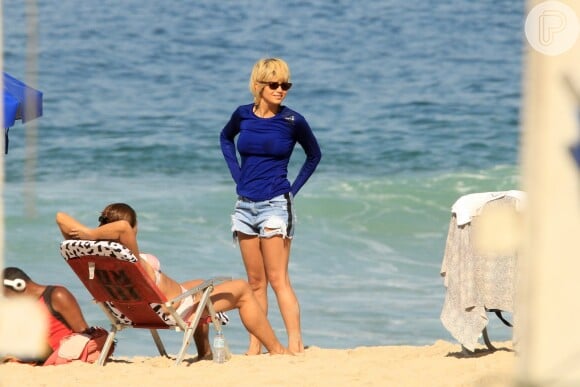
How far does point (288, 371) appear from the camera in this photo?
18.6 ft

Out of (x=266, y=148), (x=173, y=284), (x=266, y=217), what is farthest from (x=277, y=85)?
(x=173, y=284)

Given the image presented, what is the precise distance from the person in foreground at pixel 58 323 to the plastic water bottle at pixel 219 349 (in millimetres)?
534

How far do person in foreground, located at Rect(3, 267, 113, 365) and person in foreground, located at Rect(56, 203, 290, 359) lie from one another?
1.24 feet

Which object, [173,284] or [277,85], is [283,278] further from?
[277,85]

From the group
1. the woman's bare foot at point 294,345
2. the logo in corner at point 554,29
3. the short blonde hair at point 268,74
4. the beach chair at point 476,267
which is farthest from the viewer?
the woman's bare foot at point 294,345

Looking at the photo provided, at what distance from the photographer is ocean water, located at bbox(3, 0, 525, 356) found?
10789mm

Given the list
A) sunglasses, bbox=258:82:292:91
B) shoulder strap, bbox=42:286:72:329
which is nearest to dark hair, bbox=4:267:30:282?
shoulder strap, bbox=42:286:72:329

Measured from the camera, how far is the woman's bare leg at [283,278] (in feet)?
20.3

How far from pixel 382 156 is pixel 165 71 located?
697 cm

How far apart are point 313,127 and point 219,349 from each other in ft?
43.6

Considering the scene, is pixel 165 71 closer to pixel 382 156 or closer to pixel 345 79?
pixel 345 79

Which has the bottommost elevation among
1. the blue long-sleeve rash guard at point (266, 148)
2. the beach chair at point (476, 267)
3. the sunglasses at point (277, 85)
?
the beach chair at point (476, 267)

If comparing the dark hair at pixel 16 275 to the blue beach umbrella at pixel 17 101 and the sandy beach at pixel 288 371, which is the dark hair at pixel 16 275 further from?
the blue beach umbrella at pixel 17 101

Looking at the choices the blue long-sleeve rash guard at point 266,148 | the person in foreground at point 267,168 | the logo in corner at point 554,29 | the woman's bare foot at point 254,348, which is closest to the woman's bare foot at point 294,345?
the woman's bare foot at point 254,348
